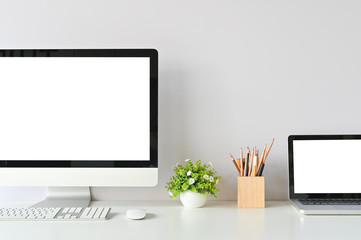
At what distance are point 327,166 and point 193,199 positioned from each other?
0.49 m

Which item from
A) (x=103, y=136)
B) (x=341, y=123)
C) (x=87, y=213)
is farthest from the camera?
(x=341, y=123)

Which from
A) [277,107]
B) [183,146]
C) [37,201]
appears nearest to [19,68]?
[37,201]

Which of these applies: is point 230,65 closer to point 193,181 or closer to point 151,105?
point 151,105

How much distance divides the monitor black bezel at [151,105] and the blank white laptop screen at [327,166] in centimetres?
51

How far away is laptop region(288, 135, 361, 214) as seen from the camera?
4.40 ft

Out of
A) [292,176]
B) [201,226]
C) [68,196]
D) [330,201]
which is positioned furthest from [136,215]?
[330,201]

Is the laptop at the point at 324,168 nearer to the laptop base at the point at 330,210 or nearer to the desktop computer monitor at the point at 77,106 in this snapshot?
the laptop base at the point at 330,210

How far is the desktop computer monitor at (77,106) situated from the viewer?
1306 millimetres

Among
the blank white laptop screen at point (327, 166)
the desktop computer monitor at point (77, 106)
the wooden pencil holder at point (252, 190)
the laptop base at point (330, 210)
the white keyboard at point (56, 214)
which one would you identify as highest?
the desktop computer monitor at point (77, 106)

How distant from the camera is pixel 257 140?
58.2 inches

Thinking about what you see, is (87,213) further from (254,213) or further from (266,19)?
(266,19)

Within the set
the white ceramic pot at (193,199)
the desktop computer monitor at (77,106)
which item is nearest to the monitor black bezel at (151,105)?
the desktop computer monitor at (77,106)

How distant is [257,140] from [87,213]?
694mm

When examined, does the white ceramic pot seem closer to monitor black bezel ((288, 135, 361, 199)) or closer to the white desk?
the white desk
